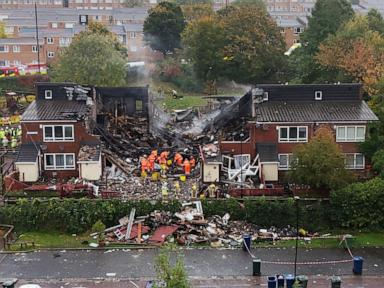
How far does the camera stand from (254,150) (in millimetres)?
41062

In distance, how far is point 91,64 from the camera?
61.8 metres

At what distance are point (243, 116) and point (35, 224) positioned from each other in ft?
53.1

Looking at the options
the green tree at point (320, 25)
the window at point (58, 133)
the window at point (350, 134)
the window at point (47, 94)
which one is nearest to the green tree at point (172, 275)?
the window at point (58, 133)

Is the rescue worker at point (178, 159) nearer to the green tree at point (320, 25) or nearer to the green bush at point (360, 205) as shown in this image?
the green bush at point (360, 205)

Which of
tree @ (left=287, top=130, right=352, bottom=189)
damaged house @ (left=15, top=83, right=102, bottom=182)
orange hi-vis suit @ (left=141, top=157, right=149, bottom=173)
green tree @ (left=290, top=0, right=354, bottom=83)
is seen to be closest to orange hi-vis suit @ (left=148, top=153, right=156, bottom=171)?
orange hi-vis suit @ (left=141, top=157, right=149, bottom=173)

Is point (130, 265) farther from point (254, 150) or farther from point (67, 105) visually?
point (67, 105)

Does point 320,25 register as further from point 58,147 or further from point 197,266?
point 197,266

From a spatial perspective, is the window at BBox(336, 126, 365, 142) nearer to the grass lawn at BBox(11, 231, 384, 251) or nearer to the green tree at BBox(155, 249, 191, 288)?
the grass lawn at BBox(11, 231, 384, 251)

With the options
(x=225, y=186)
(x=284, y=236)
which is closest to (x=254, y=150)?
(x=225, y=186)

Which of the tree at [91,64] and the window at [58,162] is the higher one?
the tree at [91,64]

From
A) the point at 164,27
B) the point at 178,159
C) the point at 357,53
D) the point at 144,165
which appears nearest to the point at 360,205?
the point at 178,159

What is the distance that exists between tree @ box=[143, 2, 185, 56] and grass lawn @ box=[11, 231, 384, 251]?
1891 inches

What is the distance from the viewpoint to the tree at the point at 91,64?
61750mm

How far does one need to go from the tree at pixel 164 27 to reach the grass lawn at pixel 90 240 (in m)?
48.0
